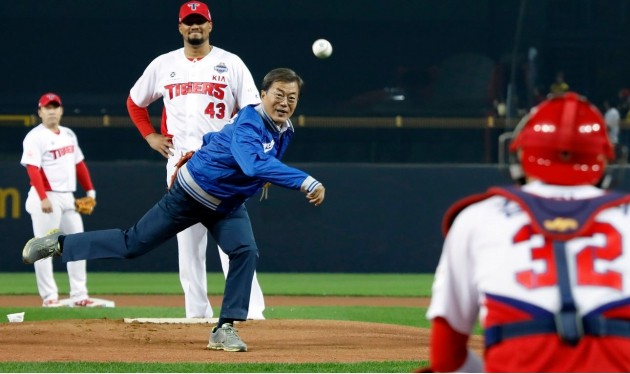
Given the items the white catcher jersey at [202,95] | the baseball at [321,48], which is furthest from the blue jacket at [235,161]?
the baseball at [321,48]

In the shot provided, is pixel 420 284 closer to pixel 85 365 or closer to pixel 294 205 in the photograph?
pixel 294 205

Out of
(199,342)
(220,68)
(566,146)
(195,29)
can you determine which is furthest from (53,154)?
(566,146)

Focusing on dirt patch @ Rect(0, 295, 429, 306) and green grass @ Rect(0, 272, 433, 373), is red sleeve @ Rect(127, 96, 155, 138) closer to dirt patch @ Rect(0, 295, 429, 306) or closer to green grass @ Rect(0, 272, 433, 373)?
green grass @ Rect(0, 272, 433, 373)

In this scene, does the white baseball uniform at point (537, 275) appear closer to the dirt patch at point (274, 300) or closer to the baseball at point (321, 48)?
the dirt patch at point (274, 300)

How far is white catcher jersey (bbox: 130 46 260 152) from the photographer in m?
8.90

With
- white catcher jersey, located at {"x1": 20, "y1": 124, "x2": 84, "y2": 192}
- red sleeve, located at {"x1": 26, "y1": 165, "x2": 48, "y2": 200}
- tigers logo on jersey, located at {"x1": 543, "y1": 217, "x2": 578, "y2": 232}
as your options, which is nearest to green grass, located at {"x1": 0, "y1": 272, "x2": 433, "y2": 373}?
red sleeve, located at {"x1": 26, "y1": 165, "x2": 48, "y2": 200}

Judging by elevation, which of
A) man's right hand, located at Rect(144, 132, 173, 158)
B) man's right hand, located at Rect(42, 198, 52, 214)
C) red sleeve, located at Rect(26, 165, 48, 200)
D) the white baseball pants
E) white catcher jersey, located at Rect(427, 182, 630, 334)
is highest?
white catcher jersey, located at Rect(427, 182, 630, 334)

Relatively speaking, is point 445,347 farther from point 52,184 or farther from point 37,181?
point 52,184

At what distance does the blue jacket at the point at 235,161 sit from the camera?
6.70 meters

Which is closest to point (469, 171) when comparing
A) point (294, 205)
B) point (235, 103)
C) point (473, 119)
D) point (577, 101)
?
point (473, 119)

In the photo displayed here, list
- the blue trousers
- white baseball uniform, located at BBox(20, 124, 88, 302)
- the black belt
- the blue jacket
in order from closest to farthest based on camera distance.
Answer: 1. the black belt
2. the blue jacket
3. the blue trousers
4. white baseball uniform, located at BBox(20, 124, 88, 302)

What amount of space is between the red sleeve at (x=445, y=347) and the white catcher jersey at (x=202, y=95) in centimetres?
610

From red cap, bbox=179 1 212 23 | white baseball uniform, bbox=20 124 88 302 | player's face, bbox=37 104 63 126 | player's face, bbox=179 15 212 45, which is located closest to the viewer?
red cap, bbox=179 1 212 23

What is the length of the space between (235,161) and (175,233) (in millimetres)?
587
